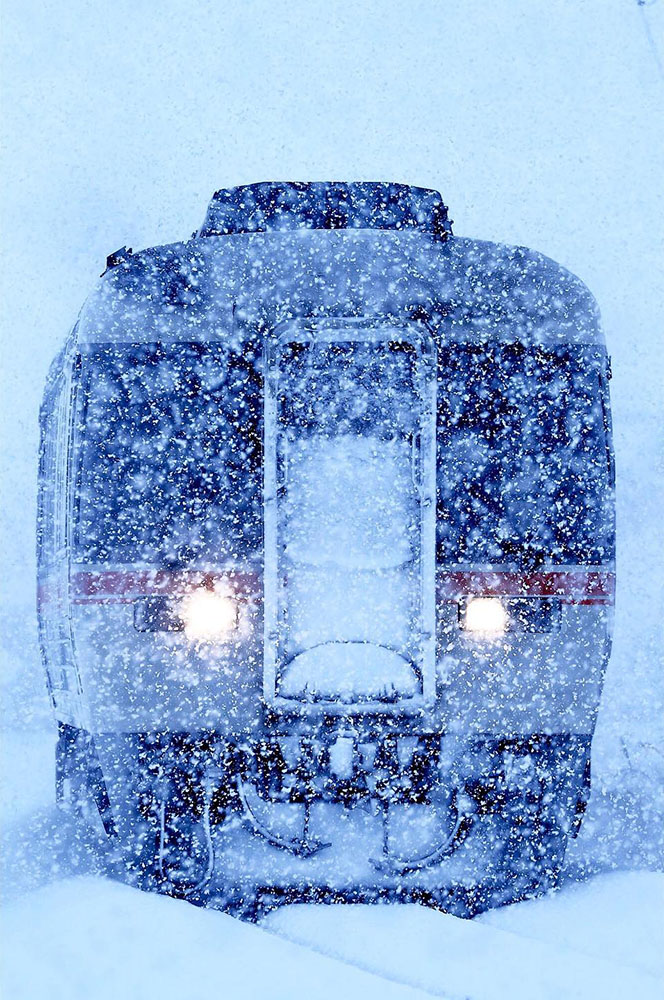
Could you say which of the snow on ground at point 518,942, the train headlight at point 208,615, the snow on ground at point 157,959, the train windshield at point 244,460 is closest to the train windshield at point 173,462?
the train windshield at point 244,460

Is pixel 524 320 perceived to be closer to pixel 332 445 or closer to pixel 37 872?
pixel 332 445

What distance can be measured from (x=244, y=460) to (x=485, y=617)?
1.10 meters

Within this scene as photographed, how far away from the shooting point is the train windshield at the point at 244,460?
366cm

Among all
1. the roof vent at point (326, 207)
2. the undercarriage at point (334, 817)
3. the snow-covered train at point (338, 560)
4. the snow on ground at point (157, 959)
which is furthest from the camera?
the roof vent at point (326, 207)

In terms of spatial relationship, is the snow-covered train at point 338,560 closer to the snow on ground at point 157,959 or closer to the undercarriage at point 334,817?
the undercarriage at point 334,817

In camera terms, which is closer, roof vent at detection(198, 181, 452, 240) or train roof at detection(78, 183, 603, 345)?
train roof at detection(78, 183, 603, 345)

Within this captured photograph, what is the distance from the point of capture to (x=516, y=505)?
370 centimetres

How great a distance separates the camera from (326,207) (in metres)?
4.29

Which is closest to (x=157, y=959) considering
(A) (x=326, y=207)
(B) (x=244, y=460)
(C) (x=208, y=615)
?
(C) (x=208, y=615)

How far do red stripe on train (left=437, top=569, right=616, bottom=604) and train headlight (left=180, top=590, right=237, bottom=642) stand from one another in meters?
0.80

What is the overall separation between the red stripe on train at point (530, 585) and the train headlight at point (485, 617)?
1.1 inches

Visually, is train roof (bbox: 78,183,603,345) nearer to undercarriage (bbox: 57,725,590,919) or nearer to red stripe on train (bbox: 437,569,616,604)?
red stripe on train (bbox: 437,569,616,604)

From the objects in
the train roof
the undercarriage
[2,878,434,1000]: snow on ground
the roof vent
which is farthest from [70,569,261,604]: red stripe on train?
the roof vent

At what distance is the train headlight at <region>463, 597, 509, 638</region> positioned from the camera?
3656mm
